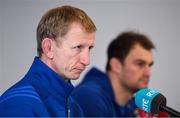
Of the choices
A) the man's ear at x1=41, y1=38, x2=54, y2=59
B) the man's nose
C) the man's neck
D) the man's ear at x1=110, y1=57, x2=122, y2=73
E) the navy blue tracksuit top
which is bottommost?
the man's neck

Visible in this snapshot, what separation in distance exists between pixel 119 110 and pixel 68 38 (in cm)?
77

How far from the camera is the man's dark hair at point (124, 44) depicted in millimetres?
1280

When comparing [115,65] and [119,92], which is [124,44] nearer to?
[115,65]

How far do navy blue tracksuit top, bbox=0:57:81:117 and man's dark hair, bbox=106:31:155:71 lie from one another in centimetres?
50

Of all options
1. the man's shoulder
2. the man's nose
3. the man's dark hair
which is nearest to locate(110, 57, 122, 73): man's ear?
the man's dark hair

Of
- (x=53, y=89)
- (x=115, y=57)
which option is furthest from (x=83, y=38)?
(x=115, y=57)

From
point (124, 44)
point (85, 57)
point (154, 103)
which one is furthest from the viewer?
point (124, 44)

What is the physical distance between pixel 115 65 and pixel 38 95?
2.51 ft

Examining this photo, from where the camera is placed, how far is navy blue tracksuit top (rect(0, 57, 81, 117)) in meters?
0.63

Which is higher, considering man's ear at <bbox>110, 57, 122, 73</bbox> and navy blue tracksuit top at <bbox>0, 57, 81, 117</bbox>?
navy blue tracksuit top at <bbox>0, 57, 81, 117</bbox>

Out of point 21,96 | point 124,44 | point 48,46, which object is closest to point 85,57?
point 48,46

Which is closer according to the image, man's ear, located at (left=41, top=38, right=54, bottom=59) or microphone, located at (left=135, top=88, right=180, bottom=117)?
microphone, located at (left=135, top=88, right=180, bottom=117)

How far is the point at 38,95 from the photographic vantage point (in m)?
0.71

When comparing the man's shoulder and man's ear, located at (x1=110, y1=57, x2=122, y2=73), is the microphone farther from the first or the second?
man's ear, located at (x1=110, y1=57, x2=122, y2=73)
